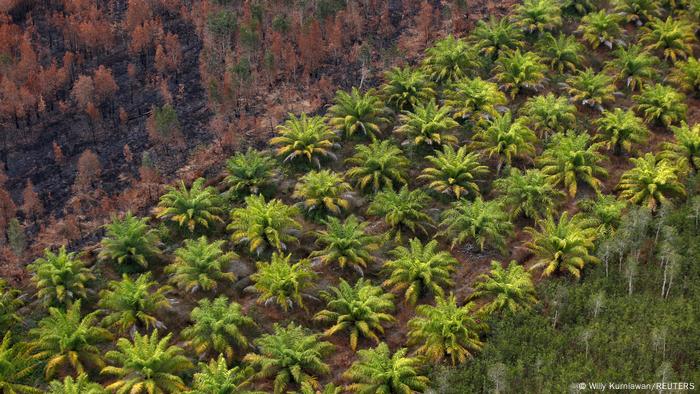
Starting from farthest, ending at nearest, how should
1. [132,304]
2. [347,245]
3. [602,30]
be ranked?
[602,30]
[347,245]
[132,304]

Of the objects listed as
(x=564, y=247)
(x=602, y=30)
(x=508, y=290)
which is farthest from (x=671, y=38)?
(x=508, y=290)

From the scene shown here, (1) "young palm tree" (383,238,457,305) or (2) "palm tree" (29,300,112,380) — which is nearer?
(2) "palm tree" (29,300,112,380)

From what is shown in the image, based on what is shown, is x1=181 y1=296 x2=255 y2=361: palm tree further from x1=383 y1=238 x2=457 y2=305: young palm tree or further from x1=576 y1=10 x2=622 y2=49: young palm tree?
x1=576 y1=10 x2=622 y2=49: young palm tree

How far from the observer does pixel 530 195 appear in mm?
29266

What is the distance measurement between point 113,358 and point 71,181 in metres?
13.3

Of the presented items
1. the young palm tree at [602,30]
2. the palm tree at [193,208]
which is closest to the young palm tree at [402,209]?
the palm tree at [193,208]

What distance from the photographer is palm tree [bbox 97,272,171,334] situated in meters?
25.1

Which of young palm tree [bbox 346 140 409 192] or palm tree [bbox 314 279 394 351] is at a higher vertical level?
young palm tree [bbox 346 140 409 192]

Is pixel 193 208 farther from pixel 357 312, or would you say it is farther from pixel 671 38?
pixel 671 38

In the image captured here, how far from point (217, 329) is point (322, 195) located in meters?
9.22

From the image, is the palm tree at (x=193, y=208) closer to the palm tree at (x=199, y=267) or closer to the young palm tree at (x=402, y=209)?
the palm tree at (x=199, y=267)

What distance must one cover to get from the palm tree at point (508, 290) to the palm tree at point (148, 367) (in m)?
11.5

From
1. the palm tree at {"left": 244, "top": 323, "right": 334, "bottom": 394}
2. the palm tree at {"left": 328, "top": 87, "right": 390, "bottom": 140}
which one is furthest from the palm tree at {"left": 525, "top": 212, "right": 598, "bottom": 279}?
the palm tree at {"left": 328, "top": 87, "right": 390, "bottom": 140}

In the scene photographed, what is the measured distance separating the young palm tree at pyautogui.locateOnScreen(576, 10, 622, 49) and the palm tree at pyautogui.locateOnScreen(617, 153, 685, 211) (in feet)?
43.5
